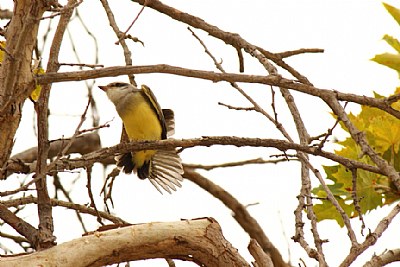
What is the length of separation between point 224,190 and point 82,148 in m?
1.05

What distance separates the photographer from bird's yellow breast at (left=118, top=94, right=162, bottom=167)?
5598 millimetres

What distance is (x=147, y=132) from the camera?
220 inches

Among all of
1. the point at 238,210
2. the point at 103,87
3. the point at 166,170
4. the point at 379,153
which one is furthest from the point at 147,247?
the point at 103,87

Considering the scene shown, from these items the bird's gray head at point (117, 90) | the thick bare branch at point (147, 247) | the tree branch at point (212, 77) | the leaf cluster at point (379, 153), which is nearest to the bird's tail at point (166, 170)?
the bird's gray head at point (117, 90)

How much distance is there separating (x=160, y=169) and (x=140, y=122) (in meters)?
0.39

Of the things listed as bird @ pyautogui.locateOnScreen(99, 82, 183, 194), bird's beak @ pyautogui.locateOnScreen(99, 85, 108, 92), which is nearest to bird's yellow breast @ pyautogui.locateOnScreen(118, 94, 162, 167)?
bird @ pyautogui.locateOnScreen(99, 82, 183, 194)

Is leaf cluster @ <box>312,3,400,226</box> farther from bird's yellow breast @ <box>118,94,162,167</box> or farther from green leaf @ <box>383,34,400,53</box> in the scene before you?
bird's yellow breast @ <box>118,94,162,167</box>

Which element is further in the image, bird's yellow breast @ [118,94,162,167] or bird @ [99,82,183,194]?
bird's yellow breast @ [118,94,162,167]

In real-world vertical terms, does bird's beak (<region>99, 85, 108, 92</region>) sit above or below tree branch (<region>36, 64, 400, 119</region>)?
above

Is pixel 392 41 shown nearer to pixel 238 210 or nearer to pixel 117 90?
pixel 238 210

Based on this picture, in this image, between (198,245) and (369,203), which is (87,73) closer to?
(198,245)

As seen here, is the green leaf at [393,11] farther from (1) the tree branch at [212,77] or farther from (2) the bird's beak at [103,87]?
(2) the bird's beak at [103,87]

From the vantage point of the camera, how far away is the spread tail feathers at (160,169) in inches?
207

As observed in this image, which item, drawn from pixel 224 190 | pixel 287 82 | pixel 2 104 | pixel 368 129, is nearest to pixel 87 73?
pixel 2 104
